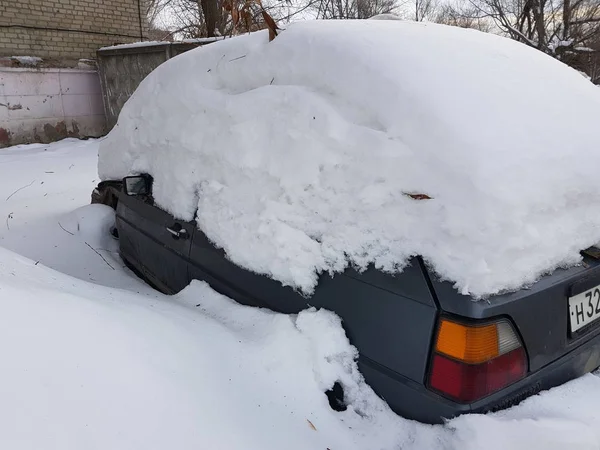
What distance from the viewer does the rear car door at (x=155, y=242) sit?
2.57m

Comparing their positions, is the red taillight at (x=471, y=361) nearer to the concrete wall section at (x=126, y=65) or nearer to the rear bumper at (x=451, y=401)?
the rear bumper at (x=451, y=401)

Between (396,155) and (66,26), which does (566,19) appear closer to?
(66,26)

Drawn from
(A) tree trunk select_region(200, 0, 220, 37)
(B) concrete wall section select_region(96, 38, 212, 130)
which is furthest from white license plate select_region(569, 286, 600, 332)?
(A) tree trunk select_region(200, 0, 220, 37)

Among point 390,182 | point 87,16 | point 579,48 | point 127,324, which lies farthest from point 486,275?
point 579,48

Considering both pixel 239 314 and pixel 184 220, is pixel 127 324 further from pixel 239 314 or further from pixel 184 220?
pixel 184 220

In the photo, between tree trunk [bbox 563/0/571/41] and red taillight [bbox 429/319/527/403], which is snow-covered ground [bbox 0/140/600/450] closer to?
red taillight [bbox 429/319/527/403]

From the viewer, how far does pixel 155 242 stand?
2.88m

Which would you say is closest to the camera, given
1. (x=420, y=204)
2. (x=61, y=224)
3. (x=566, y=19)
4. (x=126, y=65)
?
(x=420, y=204)

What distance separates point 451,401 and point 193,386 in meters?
0.84

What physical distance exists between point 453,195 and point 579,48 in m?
17.6

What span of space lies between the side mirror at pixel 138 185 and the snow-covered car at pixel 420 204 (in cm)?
79

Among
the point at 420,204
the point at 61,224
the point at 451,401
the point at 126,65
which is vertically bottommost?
the point at 61,224

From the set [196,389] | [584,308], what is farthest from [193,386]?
[584,308]

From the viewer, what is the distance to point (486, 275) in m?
1.37
